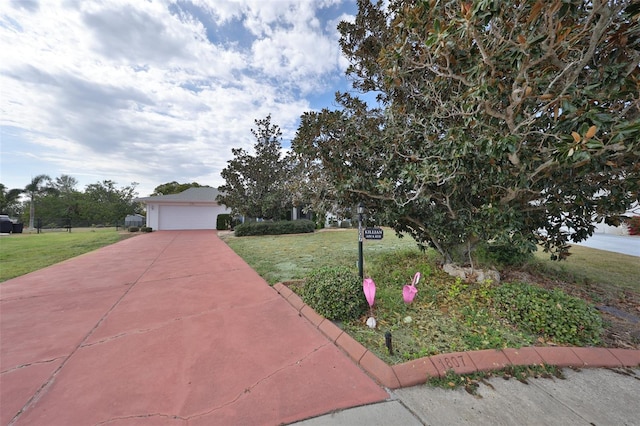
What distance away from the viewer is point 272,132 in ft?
50.8

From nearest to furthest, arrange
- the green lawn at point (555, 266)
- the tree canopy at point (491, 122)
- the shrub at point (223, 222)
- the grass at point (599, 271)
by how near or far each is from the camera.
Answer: the tree canopy at point (491, 122) < the grass at point (599, 271) < the green lawn at point (555, 266) < the shrub at point (223, 222)

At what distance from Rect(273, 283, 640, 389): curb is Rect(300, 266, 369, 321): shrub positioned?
1.79 ft

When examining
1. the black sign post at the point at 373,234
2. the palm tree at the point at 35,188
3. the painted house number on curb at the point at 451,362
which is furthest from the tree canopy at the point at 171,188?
the painted house number on curb at the point at 451,362

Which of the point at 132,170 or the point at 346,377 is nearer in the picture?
the point at 346,377

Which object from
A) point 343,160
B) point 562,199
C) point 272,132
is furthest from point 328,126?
point 272,132

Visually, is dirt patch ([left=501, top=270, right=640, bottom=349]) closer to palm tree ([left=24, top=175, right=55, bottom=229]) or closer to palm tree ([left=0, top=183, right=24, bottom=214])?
palm tree ([left=24, top=175, right=55, bottom=229])

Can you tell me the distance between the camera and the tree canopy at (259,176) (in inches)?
588

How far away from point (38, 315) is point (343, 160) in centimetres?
513

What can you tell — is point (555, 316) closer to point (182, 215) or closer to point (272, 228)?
point (272, 228)

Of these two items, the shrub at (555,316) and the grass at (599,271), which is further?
the grass at (599,271)

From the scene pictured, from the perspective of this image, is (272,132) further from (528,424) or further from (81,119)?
(528,424)

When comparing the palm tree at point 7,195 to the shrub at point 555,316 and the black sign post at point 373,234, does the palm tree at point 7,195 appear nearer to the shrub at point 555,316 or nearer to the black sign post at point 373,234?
the black sign post at point 373,234

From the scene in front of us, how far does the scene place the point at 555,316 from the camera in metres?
2.72

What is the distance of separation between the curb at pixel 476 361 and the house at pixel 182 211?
19047 millimetres
